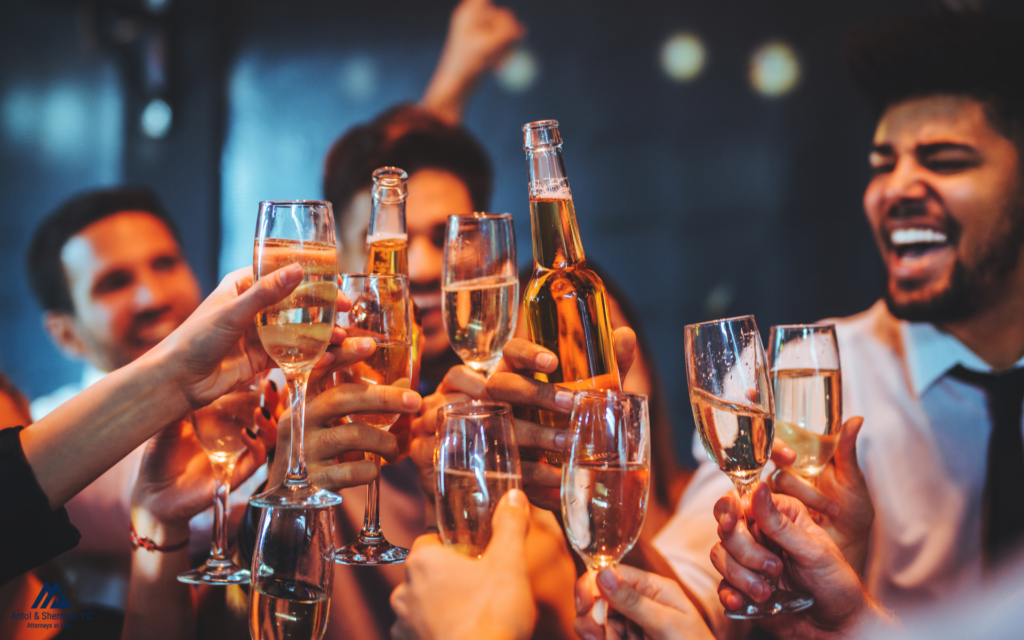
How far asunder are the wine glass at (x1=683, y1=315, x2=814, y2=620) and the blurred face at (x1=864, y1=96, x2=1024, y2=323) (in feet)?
5.25

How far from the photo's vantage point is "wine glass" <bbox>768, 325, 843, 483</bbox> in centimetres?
113

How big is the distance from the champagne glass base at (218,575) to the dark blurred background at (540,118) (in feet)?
5.94

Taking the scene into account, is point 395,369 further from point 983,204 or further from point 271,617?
point 983,204

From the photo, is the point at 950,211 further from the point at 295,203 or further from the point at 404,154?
the point at 295,203

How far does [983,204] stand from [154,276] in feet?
9.88

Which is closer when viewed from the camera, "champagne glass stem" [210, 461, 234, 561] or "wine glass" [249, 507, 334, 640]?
"wine glass" [249, 507, 334, 640]

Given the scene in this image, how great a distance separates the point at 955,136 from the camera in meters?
2.18

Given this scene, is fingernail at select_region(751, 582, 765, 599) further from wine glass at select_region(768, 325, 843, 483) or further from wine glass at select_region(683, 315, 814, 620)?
wine glass at select_region(768, 325, 843, 483)

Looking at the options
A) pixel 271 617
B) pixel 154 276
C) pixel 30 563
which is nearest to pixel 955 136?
pixel 271 617

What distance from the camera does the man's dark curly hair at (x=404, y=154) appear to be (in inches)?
102

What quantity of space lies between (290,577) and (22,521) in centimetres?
40

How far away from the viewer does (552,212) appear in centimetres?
100

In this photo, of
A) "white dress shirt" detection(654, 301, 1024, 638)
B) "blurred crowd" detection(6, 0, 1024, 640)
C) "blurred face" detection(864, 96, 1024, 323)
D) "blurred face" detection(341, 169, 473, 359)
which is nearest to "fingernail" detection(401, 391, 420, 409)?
"blurred crowd" detection(6, 0, 1024, 640)

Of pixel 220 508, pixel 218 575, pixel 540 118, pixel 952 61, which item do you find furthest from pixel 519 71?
pixel 218 575
